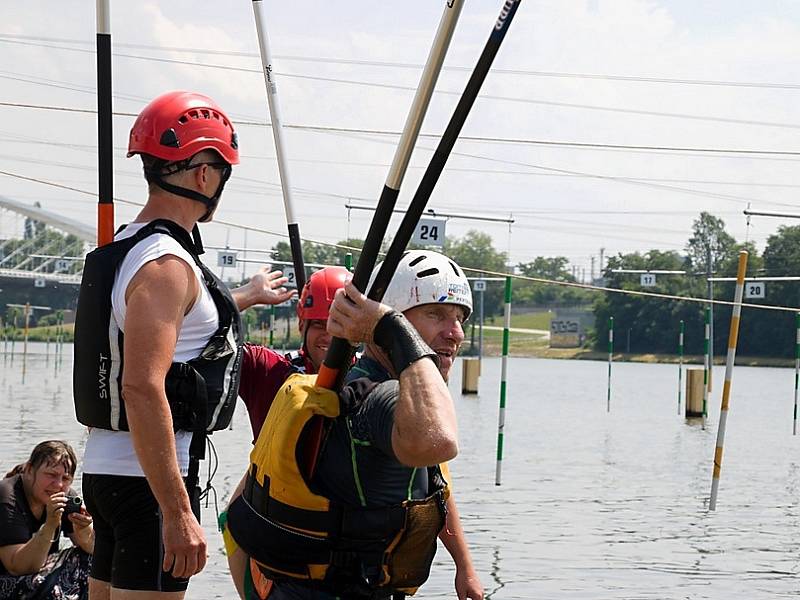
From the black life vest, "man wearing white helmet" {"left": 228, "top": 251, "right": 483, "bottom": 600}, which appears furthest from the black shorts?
"man wearing white helmet" {"left": 228, "top": 251, "right": 483, "bottom": 600}

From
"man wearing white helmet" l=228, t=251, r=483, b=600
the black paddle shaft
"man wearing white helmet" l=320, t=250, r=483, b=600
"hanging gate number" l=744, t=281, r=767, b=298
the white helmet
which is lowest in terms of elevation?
"hanging gate number" l=744, t=281, r=767, b=298

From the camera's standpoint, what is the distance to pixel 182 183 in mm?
4086

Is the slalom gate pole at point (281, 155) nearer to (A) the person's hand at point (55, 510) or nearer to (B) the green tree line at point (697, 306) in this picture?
(A) the person's hand at point (55, 510)

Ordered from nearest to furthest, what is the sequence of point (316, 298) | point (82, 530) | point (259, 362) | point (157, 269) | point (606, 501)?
A: point (157, 269)
point (316, 298)
point (259, 362)
point (82, 530)
point (606, 501)

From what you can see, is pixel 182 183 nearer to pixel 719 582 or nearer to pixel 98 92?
pixel 98 92

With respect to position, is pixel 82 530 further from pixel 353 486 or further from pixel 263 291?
pixel 353 486

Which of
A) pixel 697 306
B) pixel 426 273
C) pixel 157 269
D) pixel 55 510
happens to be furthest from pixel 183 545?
pixel 697 306

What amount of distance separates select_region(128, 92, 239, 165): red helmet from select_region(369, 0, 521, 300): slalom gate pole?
97 centimetres

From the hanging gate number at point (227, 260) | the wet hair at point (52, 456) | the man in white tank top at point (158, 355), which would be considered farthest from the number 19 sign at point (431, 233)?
the hanging gate number at point (227, 260)

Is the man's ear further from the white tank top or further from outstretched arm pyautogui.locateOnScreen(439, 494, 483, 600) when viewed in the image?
outstretched arm pyautogui.locateOnScreen(439, 494, 483, 600)

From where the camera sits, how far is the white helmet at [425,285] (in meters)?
3.71

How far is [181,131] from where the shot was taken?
160 inches

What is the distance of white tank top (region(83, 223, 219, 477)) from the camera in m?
3.86

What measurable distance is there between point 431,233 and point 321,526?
21.8 metres
